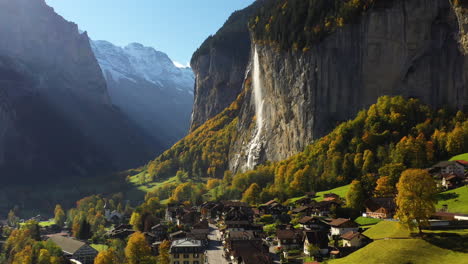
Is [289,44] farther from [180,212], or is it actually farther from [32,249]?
[32,249]

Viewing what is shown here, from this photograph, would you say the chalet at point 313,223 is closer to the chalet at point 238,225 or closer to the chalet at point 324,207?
the chalet at point 324,207

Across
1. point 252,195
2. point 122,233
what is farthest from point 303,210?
point 122,233

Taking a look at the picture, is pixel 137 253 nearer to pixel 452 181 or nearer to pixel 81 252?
pixel 81 252

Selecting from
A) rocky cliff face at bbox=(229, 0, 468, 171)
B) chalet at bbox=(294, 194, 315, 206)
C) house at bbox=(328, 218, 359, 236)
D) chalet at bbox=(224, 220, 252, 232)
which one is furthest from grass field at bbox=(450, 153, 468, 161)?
chalet at bbox=(224, 220, 252, 232)

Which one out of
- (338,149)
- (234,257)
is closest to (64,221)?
(338,149)

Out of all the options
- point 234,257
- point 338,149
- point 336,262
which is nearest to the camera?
point 336,262

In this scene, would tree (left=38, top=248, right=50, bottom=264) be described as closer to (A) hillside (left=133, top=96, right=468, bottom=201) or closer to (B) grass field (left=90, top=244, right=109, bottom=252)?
(B) grass field (left=90, top=244, right=109, bottom=252)

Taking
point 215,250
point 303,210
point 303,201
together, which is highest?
point 303,201
